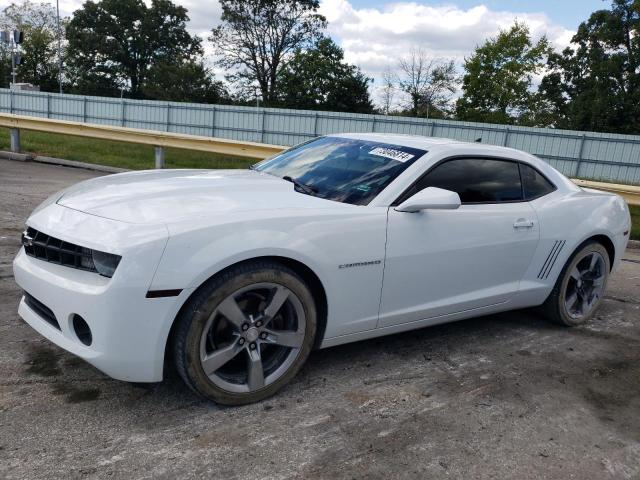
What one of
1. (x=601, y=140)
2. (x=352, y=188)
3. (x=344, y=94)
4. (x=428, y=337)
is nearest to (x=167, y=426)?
(x=352, y=188)

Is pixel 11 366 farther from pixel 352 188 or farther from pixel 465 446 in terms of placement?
pixel 465 446

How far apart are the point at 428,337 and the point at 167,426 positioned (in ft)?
6.91

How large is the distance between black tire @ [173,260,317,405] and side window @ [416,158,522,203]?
43.7 inches

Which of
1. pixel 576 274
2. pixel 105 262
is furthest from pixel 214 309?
pixel 576 274

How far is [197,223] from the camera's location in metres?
2.75

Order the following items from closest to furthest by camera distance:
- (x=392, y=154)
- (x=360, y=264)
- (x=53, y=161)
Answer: (x=360, y=264)
(x=392, y=154)
(x=53, y=161)

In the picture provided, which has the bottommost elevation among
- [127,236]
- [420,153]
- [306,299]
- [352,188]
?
[306,299]

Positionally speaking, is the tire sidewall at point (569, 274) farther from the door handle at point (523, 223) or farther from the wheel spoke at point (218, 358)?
the wheel spoke at point (218, 358)

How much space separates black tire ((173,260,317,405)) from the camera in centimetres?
274

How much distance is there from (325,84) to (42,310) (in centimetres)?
4876

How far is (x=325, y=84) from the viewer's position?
49.7 metres

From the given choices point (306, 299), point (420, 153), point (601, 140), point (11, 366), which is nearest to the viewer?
point (306, 299)

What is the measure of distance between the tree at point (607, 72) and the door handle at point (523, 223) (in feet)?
129

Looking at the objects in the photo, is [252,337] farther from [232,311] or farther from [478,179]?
[478,179]
